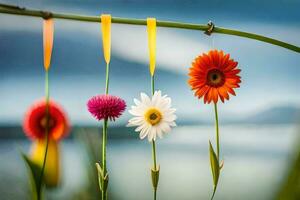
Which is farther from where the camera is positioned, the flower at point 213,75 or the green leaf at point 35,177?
the flower at point 213,75

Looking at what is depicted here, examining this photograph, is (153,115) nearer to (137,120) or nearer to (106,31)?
(137,120)

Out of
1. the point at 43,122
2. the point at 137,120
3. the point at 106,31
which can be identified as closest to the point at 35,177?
the point at 43,122

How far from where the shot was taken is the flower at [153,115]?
3.06 ft

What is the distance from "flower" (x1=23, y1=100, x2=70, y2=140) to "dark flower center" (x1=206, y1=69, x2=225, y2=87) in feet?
1.14

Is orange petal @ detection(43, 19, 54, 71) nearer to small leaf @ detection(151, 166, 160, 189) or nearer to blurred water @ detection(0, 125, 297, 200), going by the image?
blurred water @ detection(0, 125, 297, 200)

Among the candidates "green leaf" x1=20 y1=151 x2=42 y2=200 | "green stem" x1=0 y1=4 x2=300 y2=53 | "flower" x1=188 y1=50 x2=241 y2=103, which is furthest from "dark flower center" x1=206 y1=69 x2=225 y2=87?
"green leaf" x1=20 y1=151 x2=42 y2=200

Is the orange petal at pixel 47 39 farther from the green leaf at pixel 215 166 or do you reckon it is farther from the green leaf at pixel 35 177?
the green leaf at pixel 215 166

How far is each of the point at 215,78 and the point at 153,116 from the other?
17 centimetres

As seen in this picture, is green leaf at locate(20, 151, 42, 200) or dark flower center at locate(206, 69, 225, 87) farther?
dark flower center at locate(206, 69, 225, 87)

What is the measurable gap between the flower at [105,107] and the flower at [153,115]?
42mm

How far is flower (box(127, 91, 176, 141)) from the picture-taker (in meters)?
0.93

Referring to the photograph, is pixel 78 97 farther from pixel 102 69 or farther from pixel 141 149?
pixel 141 149

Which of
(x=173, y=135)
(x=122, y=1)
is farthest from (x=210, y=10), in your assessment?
(x=173, y=135)

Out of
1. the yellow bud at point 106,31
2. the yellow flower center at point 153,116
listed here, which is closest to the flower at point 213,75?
the yellow flower center at point 153,116
